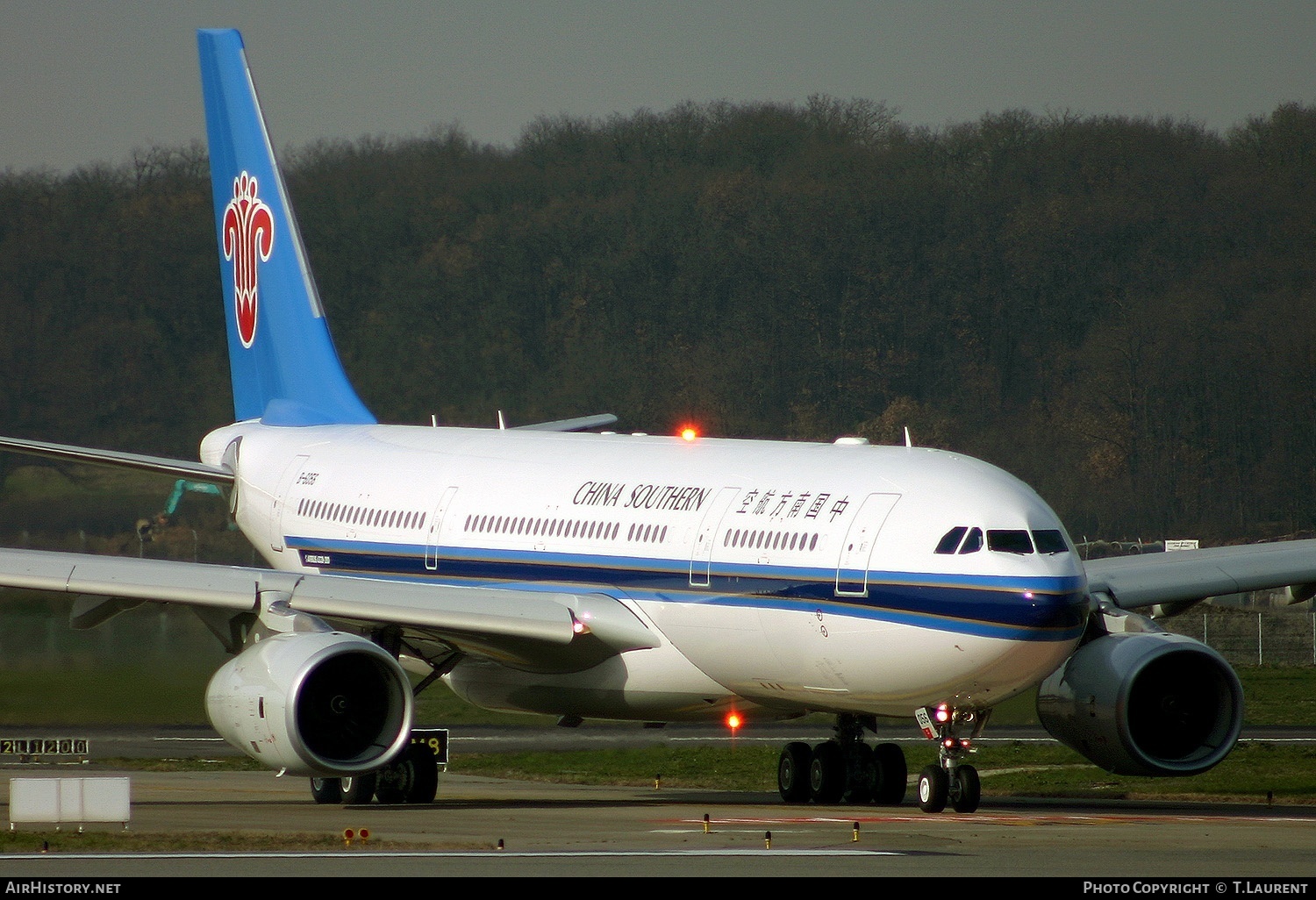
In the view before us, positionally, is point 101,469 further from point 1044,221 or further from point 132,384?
point 1044,221

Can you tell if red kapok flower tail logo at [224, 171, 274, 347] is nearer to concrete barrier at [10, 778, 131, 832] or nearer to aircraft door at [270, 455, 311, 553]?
aircraft door at [270, 455, 311, 553]

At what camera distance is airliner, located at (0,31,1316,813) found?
55.7 feet

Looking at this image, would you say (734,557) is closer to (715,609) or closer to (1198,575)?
(715,609)

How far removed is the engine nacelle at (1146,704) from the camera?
1848cm

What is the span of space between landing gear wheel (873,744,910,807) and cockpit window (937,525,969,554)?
3.17 meters

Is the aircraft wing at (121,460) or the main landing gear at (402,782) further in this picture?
the aircraft wing at (121,460)

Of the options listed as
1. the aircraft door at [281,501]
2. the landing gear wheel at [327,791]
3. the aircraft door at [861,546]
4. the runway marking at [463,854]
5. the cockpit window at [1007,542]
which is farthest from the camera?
the aircraft door at [281,501]

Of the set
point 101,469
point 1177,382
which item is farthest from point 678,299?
point 101,469

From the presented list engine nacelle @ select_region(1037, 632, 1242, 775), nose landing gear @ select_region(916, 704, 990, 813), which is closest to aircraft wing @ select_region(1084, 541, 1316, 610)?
engine nacelle @ select_region(1037, 632, 1242, 775)

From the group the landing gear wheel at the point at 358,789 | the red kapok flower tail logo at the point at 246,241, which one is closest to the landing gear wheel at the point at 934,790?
the landing gear wheel at the point at 358,789

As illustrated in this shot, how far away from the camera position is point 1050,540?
1694cm

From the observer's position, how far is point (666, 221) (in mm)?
69562

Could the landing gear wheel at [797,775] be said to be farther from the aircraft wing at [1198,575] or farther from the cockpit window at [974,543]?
the cockpit window at [974,543]

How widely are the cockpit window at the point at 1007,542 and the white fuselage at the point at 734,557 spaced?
3cm
